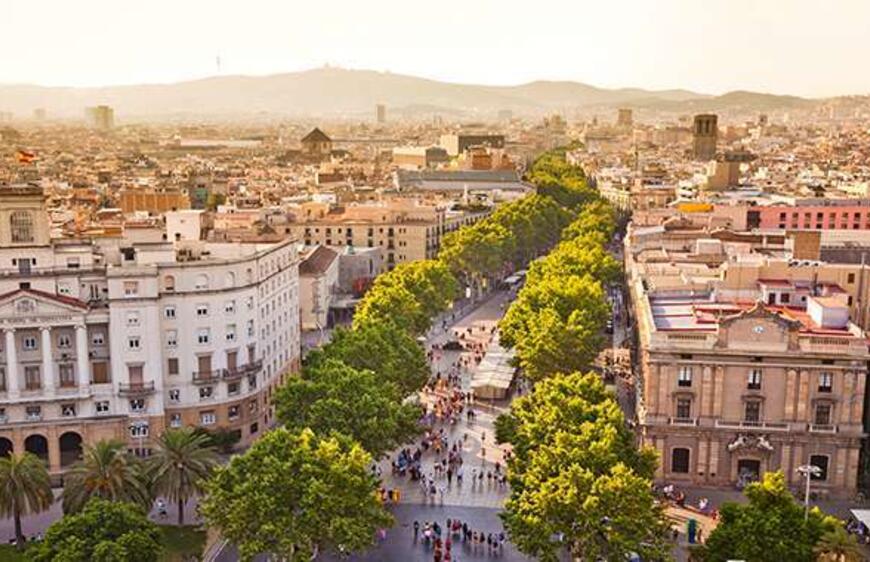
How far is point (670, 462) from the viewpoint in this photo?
6756 cm

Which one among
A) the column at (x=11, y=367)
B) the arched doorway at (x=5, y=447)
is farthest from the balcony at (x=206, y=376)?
the arched doorway at (x=5, y=447)

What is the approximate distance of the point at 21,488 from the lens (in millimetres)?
57031

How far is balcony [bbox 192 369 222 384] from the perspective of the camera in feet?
245

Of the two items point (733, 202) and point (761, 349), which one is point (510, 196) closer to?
point (733, 202)

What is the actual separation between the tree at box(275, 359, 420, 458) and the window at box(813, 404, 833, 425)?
25849mm

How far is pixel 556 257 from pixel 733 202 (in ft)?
128

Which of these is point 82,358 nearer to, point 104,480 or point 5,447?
point 5,447

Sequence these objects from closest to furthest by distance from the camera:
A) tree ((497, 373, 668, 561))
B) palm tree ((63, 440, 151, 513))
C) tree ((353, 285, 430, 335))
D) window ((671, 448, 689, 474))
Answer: tree ((497, 373, 668, 561)) → palm tree ((63, 440, 151, 513)) → window ((671, 448, 689, 474)) → tree ((353, 285, 430, 335))

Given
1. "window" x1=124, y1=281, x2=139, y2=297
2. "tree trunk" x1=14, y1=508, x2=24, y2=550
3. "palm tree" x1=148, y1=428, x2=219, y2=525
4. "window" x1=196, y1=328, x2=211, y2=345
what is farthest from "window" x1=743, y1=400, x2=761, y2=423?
"tree trunk" x1=14, y1=508, x2=24, y2=550

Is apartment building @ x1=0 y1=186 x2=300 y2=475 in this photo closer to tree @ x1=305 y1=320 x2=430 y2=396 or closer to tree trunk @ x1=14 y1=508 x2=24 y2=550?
tree @ x1=305 y1=320 x2=430 y2=396

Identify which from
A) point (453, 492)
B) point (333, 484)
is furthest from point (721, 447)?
point (333, 484)

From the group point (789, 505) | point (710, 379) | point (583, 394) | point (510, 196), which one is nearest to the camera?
point (789, 505)

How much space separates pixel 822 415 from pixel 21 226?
188 feet

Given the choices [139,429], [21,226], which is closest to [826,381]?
[139,429]
